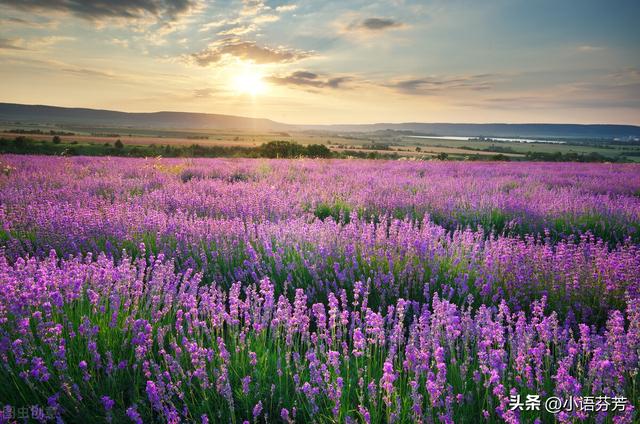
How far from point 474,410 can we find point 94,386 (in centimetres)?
203

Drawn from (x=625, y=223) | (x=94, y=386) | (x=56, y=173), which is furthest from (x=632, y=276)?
(x=56, y=173)

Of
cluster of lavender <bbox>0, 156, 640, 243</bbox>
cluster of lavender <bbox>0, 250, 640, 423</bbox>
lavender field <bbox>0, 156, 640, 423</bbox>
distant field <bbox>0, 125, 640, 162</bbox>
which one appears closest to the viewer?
cluster of lavender <bbox>0, 250, 640, 423</bbox>

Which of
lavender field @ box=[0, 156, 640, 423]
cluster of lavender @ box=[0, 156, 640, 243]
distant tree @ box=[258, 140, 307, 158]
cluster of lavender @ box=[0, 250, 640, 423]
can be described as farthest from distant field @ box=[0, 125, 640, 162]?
cluster of lavender @ box=[0, 250, 640, 423]

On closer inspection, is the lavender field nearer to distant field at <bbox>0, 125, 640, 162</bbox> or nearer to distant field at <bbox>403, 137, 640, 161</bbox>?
distant field at <bbox>0, 125, 640, 162</bbox>

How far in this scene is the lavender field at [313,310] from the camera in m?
1.99

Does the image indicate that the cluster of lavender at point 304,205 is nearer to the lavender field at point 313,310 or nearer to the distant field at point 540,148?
the lavender field at point 313,310

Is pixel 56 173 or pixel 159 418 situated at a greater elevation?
pixel 56 173

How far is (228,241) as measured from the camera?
462cm

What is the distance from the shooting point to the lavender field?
1.99 metres

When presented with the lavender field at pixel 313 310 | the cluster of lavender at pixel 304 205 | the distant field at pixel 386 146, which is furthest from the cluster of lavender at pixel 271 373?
the distant field at pixel 386 146

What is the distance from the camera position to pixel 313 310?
8.38 feet

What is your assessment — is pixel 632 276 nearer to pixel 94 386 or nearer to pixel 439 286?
pixel 439 286

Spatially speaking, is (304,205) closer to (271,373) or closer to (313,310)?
(313,310)

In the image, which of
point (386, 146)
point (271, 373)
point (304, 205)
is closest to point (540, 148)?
point (386, 146)
